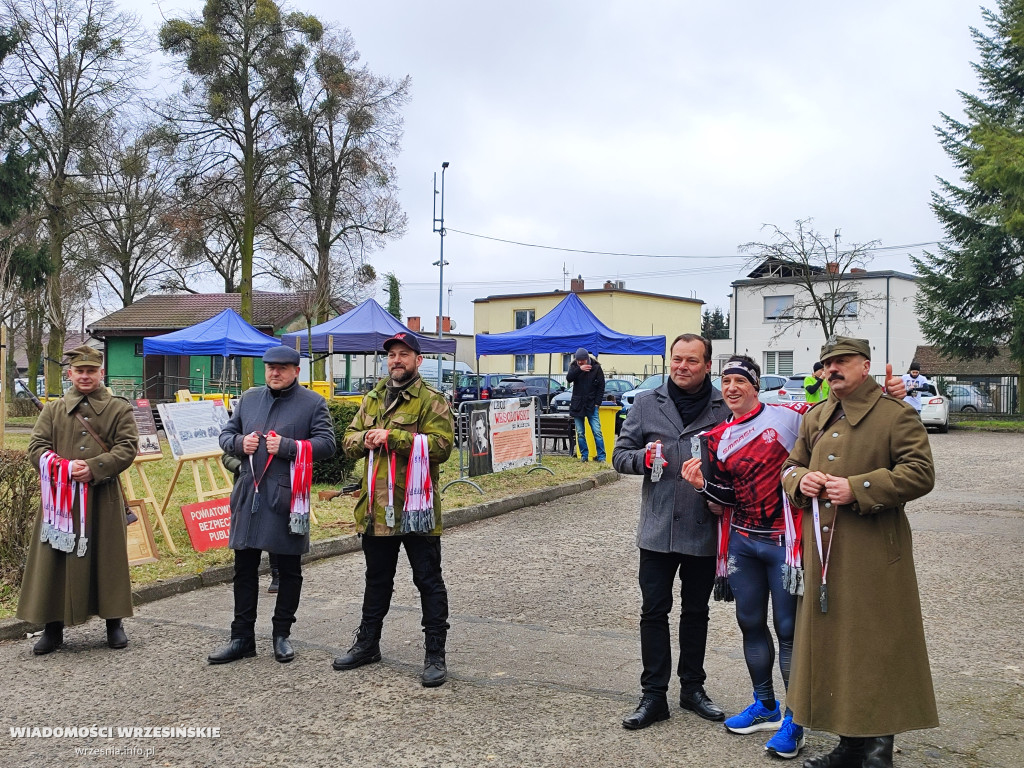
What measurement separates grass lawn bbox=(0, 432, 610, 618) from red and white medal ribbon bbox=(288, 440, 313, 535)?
2494 mm

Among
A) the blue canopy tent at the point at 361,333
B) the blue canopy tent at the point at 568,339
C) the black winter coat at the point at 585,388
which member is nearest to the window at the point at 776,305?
the blue canopy tent at the point at 361,333

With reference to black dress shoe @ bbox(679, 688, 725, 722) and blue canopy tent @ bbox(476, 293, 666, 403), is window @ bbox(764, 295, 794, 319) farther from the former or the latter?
black dress shoe @ bbox(679, 688, 725, 722)

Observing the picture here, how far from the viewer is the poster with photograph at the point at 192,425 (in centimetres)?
917

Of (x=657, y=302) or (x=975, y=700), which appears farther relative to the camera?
(x=657, y=302)

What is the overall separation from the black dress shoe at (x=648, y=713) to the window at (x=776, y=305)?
150 feet

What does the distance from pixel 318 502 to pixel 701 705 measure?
725 cm

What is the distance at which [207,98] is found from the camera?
30.1m

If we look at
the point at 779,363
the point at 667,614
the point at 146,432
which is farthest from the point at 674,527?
the point at 779,363

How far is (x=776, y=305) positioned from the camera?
49.1 m

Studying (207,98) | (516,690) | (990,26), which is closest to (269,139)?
(207,98)

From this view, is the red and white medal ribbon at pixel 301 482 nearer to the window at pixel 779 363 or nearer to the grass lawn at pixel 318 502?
the grass lawn at pixel 318 502

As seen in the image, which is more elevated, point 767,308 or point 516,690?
point 767,308

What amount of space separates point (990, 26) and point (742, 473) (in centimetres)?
3455

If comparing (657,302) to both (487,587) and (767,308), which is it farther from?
(487,587)
